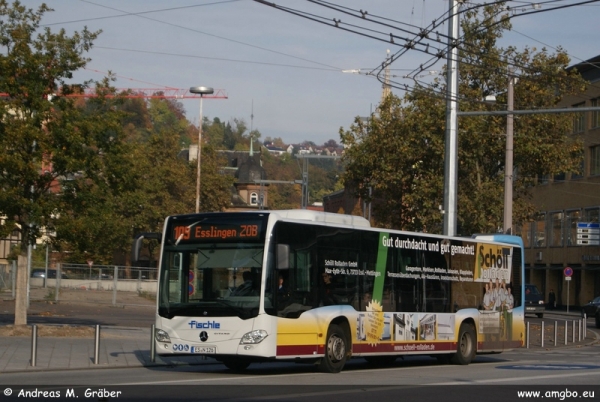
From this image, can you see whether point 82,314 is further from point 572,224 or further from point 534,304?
point 572,224

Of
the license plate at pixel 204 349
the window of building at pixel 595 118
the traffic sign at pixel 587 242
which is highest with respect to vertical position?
the window of building at pixel 595 118

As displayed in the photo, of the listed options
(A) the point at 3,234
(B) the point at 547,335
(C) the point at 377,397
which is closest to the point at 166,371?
(C) the point at 377,397

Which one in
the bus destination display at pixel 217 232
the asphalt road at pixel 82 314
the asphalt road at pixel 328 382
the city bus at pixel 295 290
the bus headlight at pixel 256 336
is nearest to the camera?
the asphalt road at pixel 328 382

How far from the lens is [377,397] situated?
12.9m

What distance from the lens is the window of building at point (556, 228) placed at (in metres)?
71.0

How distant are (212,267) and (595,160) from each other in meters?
53.9

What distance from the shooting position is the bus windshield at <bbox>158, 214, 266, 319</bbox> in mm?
16312

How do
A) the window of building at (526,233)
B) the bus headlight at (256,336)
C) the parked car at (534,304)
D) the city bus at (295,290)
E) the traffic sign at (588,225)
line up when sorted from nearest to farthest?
the bus headlight at (256,336) → the city bus at (295,290) → the parked car at (534,304) → the traffic sign at (588,225) → the window of building at (526,233)

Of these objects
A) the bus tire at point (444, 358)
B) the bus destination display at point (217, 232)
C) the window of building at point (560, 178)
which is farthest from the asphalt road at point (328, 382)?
the window of building at point (560, 178)

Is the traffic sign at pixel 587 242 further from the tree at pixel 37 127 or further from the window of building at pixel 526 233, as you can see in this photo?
the tree at pixel 37 127

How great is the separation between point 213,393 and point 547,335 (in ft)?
77.3

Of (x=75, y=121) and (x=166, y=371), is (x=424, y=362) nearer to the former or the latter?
(x=166, y=371)

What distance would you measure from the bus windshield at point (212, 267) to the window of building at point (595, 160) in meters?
53.2

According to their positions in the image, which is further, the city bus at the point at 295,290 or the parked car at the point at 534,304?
the parked car at the point at 534,304
